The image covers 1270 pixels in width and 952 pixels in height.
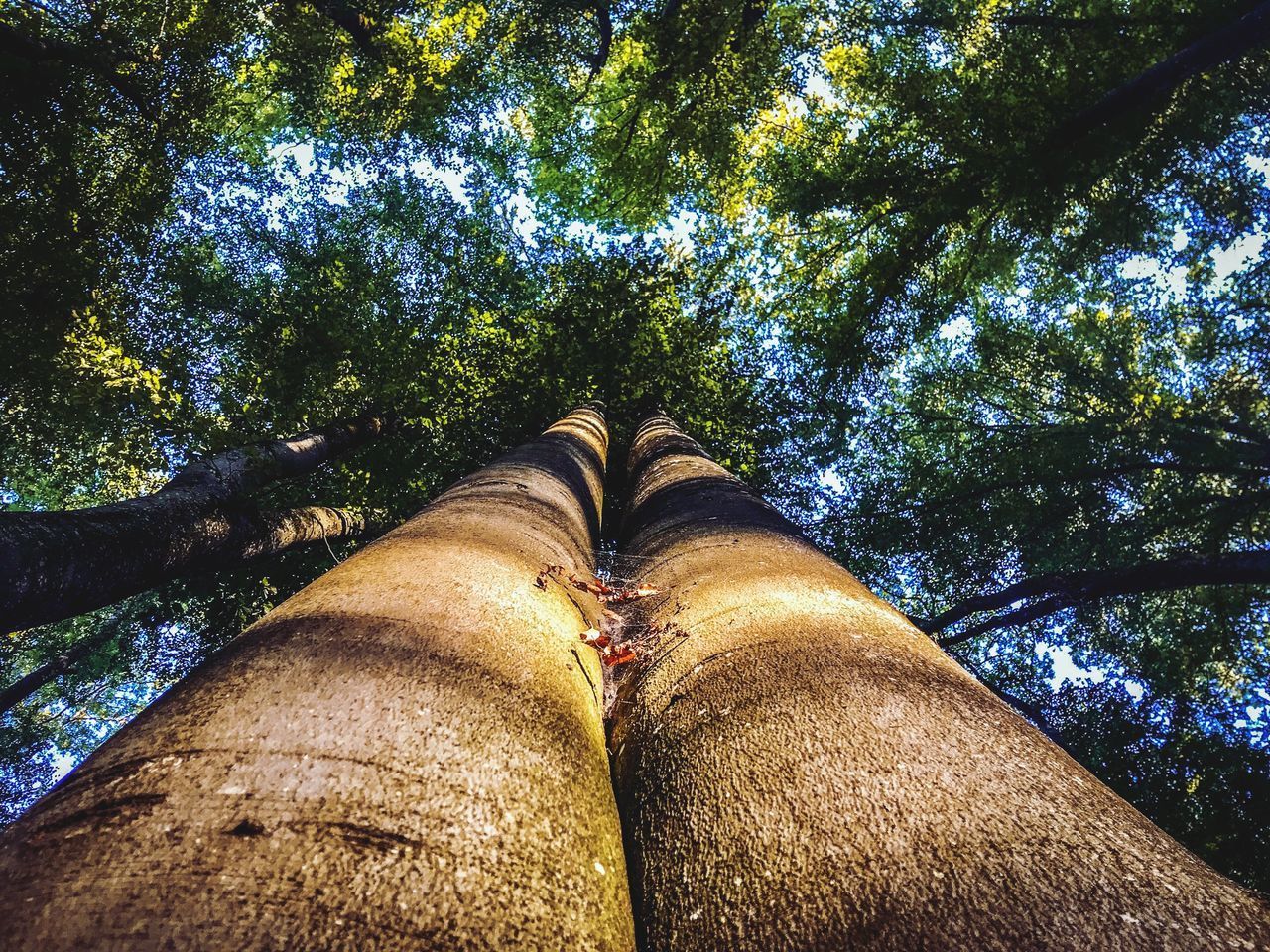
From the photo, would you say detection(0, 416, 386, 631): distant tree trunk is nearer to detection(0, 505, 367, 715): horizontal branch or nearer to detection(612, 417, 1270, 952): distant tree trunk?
detection(0, 505, 367, 715): horizontal branch

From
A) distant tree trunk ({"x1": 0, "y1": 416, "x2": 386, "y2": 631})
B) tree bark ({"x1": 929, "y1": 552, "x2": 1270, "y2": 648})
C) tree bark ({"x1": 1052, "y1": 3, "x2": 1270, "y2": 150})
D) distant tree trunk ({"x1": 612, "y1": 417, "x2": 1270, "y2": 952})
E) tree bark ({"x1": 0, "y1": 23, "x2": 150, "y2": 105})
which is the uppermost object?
tree bark ({"x1": 0, "y1": 23, "x2": 150, "y2": 105})

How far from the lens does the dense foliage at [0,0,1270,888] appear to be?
18.2 feet

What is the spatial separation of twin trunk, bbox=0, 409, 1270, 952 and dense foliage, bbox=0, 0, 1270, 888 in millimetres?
3948

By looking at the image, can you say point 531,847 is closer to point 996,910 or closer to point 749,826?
point 749,826

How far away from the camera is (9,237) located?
5.48 metres

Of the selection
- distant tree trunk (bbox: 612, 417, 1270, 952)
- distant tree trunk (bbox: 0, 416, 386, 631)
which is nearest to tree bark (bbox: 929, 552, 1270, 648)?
distant tree trunk (bbox: 612, 417, 1270, 952)

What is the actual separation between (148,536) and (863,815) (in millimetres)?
4033

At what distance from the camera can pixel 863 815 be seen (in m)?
0.84

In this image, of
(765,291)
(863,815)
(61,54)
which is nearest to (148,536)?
(863,815)

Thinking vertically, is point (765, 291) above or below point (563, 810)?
above

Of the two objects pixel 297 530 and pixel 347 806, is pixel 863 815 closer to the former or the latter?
pixel 347 806

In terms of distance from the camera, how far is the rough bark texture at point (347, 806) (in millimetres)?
601

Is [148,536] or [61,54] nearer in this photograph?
[148,536]

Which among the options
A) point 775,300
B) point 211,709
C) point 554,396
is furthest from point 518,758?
point 775,300
